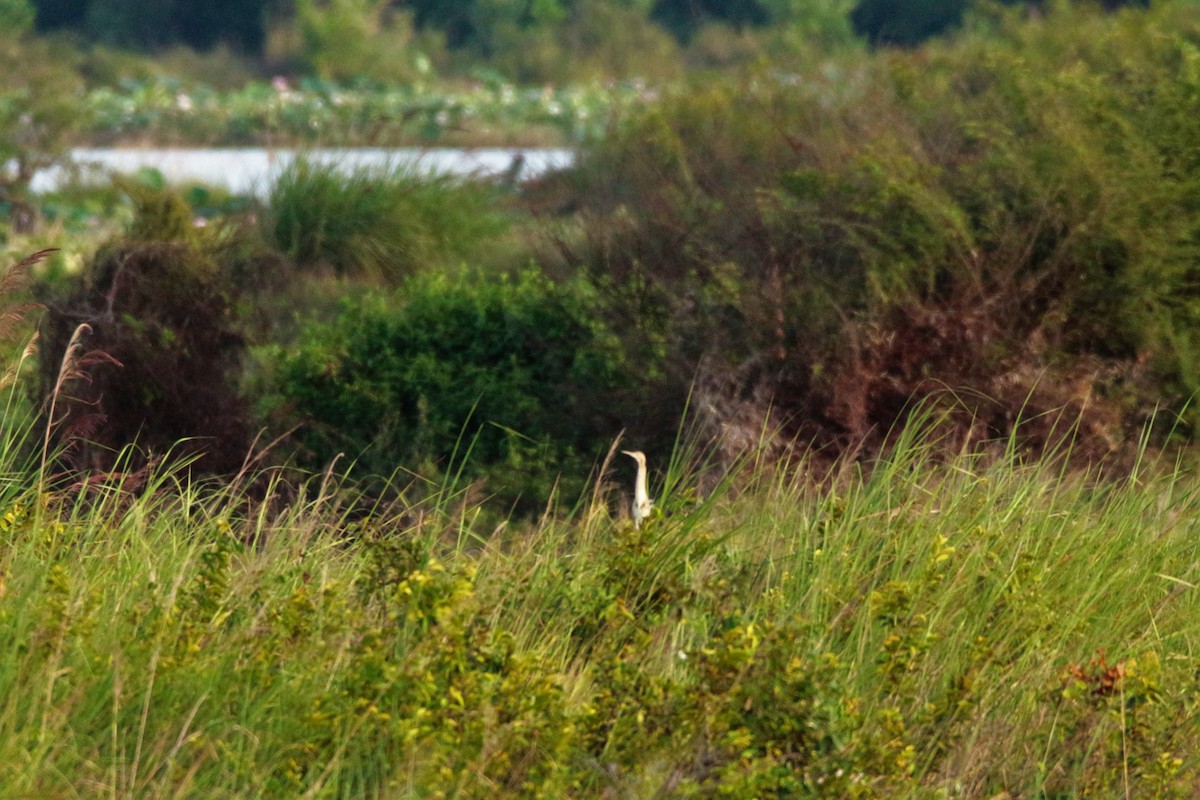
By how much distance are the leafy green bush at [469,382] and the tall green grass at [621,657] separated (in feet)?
8.85

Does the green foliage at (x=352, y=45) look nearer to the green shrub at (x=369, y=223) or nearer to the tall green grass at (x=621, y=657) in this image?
the green shrub at (x=369, y=223)

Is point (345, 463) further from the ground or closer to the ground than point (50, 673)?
closer to the ground

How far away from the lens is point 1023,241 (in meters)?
6.58

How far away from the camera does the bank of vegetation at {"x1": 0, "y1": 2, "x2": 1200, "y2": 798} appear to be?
9.91ft

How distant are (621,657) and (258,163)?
17283 mm

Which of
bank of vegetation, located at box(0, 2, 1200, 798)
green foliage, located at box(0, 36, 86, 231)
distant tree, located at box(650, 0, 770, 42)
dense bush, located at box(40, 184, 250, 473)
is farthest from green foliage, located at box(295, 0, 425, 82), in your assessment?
dense bush, located at box(40, 184, 250, 473)

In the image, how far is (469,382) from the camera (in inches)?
292

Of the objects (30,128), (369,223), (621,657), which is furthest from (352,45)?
(621,657)

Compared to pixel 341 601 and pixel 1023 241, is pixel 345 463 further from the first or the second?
pixel 341 601

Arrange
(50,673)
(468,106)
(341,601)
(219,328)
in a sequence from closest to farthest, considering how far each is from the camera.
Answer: (50,673) → (341,601) → (219,328) → (468,106)

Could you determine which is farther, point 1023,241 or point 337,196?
point 337,196

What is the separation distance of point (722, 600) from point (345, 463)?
153 inches

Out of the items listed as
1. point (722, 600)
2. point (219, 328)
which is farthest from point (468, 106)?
point (722, 600)

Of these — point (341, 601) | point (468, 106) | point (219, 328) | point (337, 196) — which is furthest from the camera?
point (468, 106)
